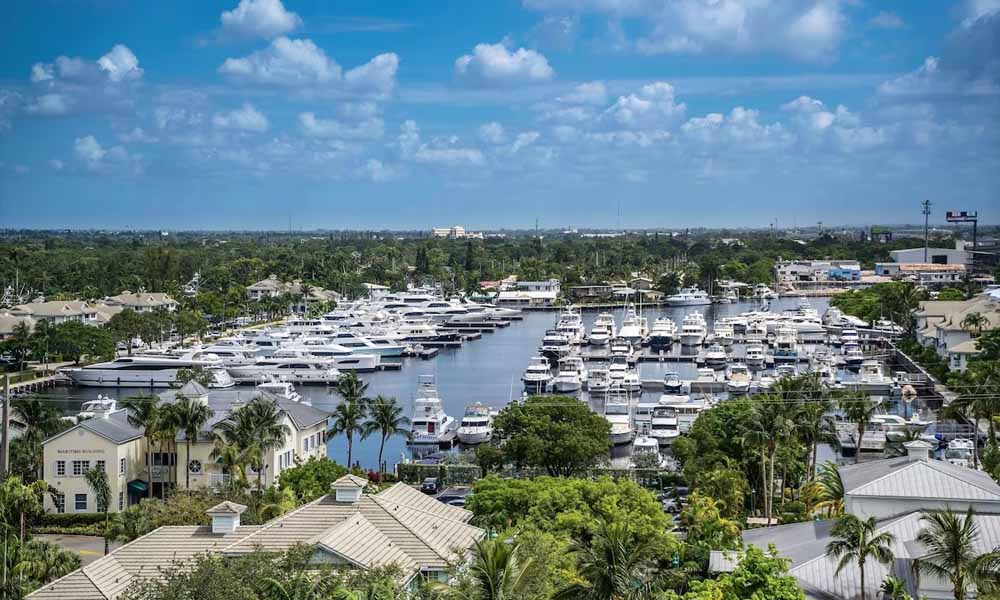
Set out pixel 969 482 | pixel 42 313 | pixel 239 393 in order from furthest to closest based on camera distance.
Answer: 1. pixel 42 313
2. pixel 239 393
3. pixel 969 482

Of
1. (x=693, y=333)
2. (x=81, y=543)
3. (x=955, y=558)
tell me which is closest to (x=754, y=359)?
(x=693, y=333)

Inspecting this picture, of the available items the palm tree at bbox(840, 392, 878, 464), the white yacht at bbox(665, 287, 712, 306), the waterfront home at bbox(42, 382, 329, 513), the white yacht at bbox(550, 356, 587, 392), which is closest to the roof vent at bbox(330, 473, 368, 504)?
the waterfront home at bbox(42, 382, 329, 513)

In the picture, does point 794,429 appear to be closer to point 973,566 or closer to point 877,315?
point 973,566

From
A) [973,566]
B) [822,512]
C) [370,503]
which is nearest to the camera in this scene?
[973,566]

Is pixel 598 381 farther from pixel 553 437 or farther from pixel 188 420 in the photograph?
pixel 188 420

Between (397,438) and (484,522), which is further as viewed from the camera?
(397,438)

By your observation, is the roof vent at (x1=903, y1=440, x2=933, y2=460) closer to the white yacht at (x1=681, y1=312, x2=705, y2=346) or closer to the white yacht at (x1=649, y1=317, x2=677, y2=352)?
the white yacht at (x1=649, y1=317, x2=677, y2=352)

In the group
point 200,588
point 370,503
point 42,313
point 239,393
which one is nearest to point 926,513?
point 370,503
